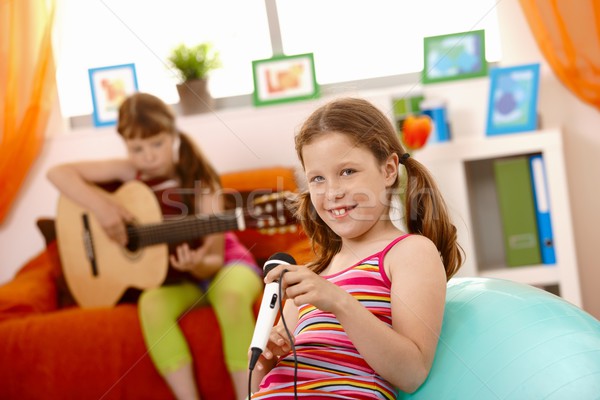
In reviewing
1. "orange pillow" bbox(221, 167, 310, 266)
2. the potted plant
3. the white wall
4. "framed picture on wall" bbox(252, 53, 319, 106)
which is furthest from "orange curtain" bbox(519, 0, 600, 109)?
the potted plant

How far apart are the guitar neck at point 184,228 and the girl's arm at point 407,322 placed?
1.20 m

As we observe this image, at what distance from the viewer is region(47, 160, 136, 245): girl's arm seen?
7.76ft

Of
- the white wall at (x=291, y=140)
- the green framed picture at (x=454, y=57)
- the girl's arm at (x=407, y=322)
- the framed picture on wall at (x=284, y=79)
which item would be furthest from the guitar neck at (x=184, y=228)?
the girl's arm at (x=407, y=322)

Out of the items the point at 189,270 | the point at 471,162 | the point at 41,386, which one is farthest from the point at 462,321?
the point at 471,162

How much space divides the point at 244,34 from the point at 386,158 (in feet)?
6.59

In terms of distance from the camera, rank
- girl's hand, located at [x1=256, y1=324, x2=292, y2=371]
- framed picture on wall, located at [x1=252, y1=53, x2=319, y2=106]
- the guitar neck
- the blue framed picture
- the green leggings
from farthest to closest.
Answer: framed picture on wall, located at [x1=252, y1=53, x2=319, y2=106] < the blue framed picture < the guitar neck < the green leggings < girl's hand, located at [x1=256, y1=324, x2=292, y2=371]

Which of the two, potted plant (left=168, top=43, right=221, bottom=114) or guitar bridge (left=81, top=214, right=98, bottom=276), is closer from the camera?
guitar bridge (left=81, top=214, right=98, bottom=276)

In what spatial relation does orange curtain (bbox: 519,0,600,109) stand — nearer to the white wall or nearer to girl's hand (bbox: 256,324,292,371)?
the white wall

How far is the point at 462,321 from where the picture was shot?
108cm

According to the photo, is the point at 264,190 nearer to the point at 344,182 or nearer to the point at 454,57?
the point at 454,57

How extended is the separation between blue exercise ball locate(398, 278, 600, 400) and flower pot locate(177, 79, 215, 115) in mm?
1916

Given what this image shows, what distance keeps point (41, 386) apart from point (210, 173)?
82 cm

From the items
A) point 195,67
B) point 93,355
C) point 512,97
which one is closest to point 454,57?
point 512,97

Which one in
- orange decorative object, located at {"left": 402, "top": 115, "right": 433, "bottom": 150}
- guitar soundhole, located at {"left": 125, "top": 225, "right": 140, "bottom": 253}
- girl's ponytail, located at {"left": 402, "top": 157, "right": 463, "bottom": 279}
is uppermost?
orange decorative object, located at {"left": 402, "top": 115, "right": 433, "bottom": 150}
